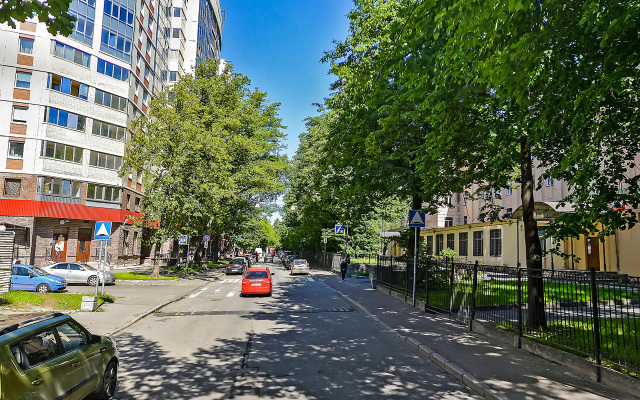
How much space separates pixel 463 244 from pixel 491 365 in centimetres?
3653

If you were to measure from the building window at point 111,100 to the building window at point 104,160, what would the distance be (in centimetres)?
437

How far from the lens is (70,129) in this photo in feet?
112

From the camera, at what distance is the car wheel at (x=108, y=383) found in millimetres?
5821

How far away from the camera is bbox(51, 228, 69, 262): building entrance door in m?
33.0

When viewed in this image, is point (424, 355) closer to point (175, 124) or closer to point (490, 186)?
point (490, 186)

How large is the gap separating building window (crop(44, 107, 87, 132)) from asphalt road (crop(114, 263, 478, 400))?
2649cm

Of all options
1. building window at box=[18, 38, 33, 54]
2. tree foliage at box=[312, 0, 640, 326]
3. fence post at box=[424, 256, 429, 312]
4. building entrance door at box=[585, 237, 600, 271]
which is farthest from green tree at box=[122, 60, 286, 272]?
building entrance door at box=[585, 237, 600, 271]

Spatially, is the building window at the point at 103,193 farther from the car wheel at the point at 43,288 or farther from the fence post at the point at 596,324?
the fence post at the point at 596,324

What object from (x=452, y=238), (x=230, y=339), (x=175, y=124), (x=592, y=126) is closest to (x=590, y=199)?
(x=592, y=126)

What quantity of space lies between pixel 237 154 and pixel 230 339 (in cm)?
2748

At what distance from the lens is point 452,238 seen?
1775 inches

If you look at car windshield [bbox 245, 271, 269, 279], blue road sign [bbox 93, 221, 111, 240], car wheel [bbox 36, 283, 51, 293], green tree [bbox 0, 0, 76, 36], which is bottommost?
car wheel [bbox 36, 283, 51, 293]

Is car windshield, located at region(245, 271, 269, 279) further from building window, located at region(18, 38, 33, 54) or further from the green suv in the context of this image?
building window, located at region(18, 38, 33, 54)

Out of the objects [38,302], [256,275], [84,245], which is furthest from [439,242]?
[38,302]
